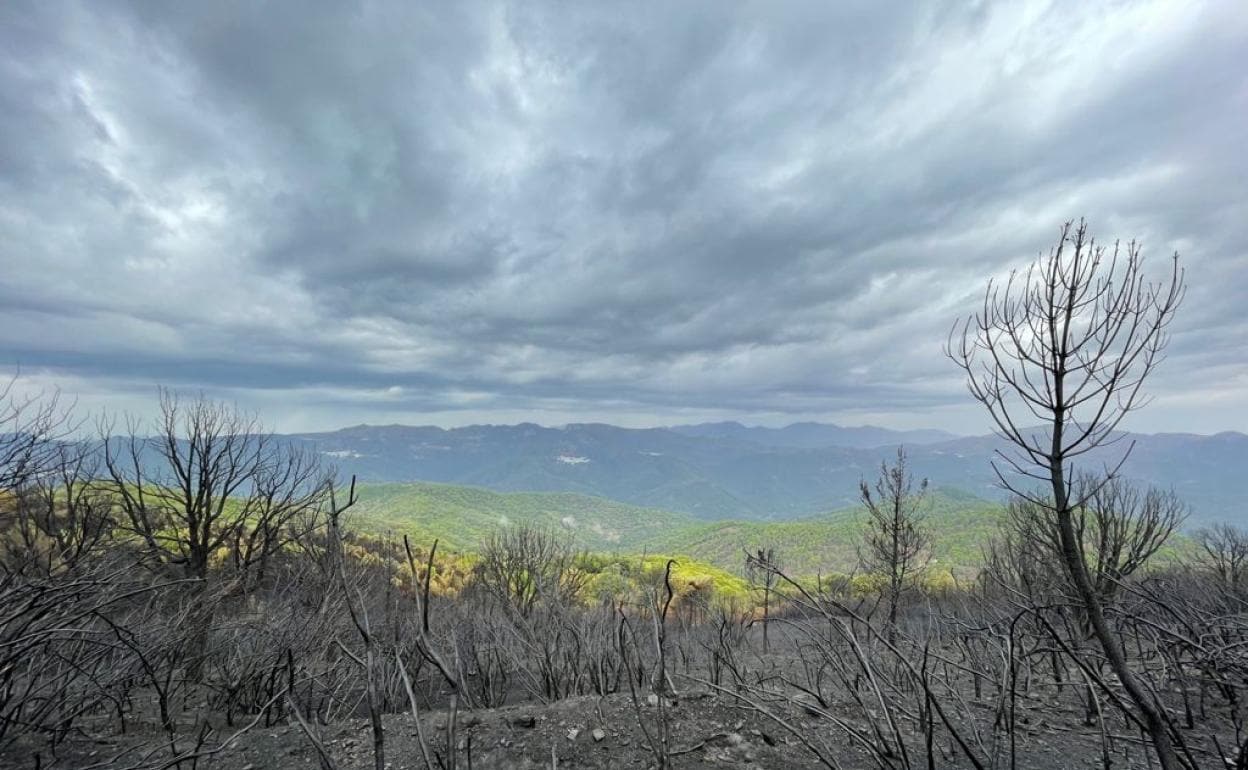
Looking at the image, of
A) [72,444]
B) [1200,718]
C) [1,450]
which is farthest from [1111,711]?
[72,444]

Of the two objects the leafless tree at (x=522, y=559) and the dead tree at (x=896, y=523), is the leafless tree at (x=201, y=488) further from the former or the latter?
the dead tree at (x=896, y=523)

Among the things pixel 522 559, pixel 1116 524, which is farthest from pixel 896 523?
pixel 522 559

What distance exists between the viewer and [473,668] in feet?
39.3

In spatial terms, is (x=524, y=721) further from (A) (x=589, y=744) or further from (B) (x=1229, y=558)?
(B) (x=1229, y=558)

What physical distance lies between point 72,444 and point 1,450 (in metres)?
6.04

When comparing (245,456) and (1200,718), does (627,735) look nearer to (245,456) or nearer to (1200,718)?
(1200,718)

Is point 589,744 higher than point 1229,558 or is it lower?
higher

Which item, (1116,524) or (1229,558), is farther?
(1229,558)

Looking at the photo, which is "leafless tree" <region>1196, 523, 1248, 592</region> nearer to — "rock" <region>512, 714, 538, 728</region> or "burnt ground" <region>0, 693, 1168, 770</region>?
"burnt ground" <region>0, 693, 1168, 770</region>

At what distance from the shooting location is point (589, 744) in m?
7.01

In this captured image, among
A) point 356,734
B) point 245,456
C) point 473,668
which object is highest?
point 245,456

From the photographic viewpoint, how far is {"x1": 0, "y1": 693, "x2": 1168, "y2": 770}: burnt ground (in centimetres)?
656

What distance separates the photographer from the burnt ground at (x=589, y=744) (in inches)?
258

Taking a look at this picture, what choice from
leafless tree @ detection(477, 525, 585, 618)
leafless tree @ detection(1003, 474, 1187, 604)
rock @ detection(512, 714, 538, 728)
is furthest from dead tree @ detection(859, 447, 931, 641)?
rock @ detection(512, 714, 538, 728)
